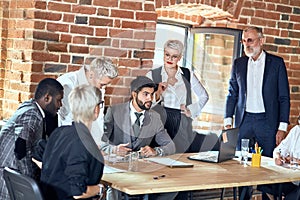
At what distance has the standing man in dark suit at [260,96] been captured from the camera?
599cm

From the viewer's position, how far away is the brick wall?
17.8 feet

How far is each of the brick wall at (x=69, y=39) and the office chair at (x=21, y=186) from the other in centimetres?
174

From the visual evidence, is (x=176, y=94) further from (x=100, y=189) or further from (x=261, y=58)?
(x=100, y=189)

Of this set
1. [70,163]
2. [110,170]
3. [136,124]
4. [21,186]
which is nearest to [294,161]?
→ [136,124]

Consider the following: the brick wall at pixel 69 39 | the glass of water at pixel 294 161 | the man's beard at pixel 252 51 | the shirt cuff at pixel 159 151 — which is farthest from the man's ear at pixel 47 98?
the man's beard at pixel 252 51

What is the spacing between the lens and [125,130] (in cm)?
497

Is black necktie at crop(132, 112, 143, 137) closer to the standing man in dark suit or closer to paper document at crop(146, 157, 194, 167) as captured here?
paper document at crop(146, 157, 194, 167)

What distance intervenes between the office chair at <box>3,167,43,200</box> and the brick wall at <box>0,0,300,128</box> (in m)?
1.74

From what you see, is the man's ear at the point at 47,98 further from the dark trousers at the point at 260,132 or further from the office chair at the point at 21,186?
the dark trousers at the point at 260,132

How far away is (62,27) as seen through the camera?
554 cm

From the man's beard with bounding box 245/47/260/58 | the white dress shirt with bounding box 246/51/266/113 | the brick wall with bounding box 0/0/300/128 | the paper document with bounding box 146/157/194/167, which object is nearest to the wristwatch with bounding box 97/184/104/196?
the paper document with bounding box 146/157/194/167

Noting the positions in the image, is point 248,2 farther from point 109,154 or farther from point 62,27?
point 109,154

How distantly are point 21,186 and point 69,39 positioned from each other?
220 cm

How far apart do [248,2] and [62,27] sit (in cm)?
222
